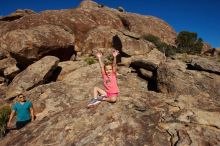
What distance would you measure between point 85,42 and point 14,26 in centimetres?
793

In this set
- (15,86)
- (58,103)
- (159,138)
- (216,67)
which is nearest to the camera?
(159,138)

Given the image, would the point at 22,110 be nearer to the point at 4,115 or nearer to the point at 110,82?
the point at 110,82

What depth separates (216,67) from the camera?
16.3 metres

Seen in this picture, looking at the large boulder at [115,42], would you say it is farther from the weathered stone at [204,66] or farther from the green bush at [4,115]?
the green bush at [4,115]

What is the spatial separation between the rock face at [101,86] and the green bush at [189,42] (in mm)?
11503

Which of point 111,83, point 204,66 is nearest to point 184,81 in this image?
point 204,66

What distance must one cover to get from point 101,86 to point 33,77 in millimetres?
5266

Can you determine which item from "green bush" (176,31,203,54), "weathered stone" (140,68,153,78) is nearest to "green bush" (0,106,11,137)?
"weathered stone" (140,68,153,78)

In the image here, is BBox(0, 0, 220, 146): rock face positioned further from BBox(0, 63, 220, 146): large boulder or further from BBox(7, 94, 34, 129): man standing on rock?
BBox(7, 94, 34, 129): man standing on rock

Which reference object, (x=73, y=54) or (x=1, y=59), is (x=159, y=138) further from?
(x=1, y=59)

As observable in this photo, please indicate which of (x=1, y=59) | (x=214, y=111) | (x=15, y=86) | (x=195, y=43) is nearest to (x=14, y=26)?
(x=1, y=59)

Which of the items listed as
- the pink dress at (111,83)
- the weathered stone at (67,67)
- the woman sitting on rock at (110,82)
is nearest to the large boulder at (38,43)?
the weathered stone at (67,67)

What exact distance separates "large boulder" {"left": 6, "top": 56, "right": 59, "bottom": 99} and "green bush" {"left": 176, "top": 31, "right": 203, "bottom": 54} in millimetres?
24369

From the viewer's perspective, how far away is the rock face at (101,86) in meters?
8.70
